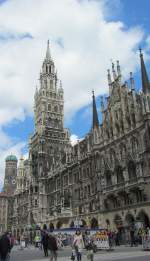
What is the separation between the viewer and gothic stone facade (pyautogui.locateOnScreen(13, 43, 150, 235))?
140 feet

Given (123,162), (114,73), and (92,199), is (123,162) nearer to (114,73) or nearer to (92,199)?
(92,199)

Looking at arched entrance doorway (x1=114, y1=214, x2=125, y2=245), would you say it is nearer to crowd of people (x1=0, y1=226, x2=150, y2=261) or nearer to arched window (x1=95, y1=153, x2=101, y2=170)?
crowd of people (x1=0, y1=226, x2=150, y2=261)

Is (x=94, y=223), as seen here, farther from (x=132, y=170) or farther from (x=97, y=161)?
(x=132, y=170)

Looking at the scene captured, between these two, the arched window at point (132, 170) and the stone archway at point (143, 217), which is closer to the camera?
the stone archway at point (143, 217)

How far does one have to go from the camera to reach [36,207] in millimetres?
74062

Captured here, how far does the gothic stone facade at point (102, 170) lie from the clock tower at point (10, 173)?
5634cm

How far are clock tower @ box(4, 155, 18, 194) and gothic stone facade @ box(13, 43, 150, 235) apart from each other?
56337mm

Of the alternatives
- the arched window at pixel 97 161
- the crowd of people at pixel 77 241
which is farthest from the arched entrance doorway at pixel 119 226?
the arched window at pixel 97 161

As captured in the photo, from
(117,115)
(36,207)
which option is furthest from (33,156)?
(117,115)

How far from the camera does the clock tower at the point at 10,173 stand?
138 meters

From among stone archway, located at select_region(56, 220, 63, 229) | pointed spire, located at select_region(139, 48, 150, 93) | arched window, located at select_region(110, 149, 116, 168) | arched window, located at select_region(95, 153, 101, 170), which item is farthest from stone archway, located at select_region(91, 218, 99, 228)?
pointed spire, located at select_region(139, 48, 150, 93)

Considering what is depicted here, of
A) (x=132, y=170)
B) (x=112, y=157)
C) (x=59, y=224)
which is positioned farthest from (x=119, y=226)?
(x=59, y=224)

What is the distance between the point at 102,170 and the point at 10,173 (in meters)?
101

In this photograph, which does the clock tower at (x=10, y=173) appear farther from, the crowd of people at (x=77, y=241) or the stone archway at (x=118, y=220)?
the crowd of people at (x=77, y=241)
